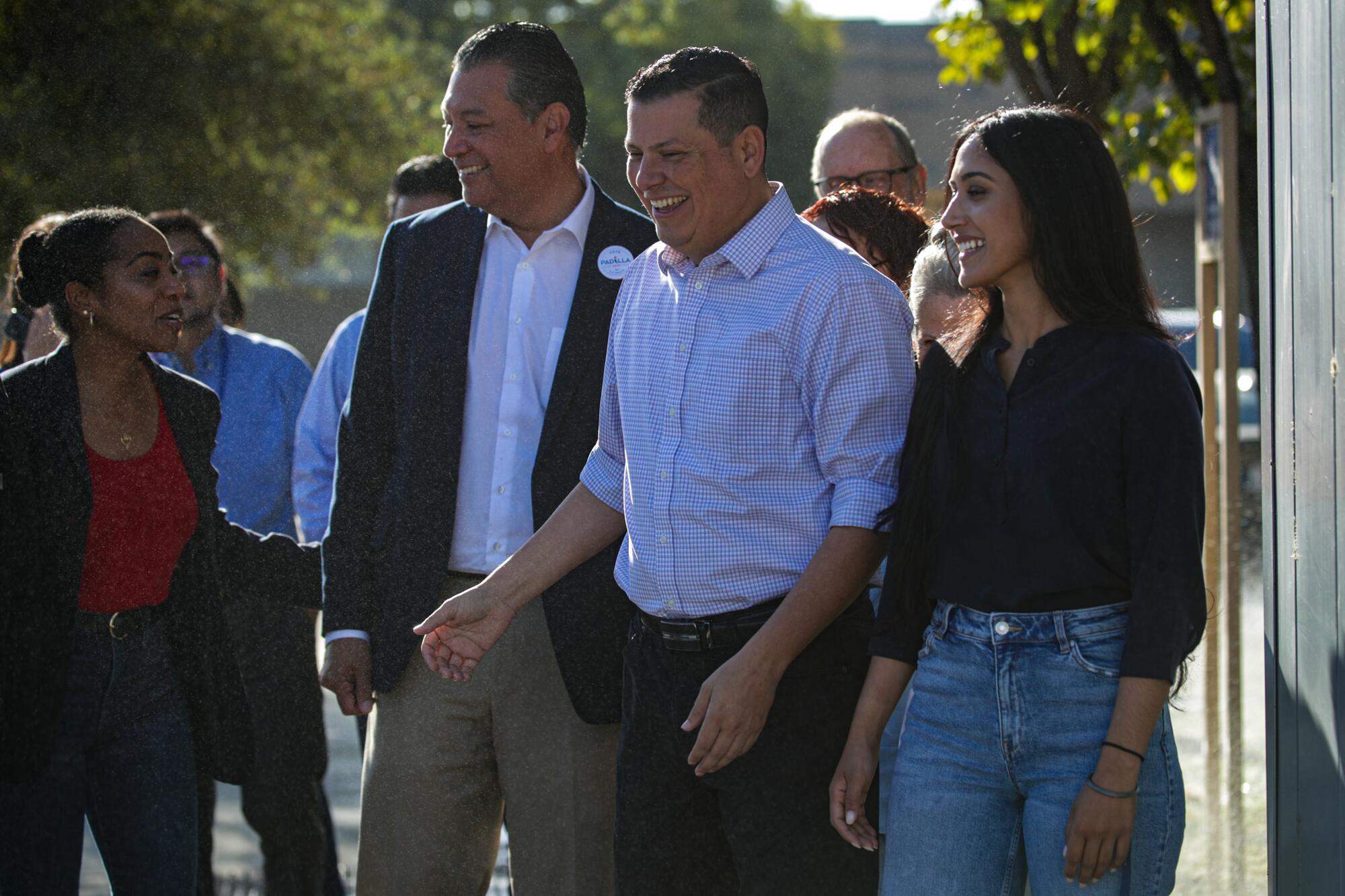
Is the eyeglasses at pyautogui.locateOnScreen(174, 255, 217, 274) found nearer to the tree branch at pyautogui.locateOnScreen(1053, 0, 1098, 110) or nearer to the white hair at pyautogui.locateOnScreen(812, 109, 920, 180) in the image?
the white hair at pyautogui.locateOnScreen(812, 109, 920, 180)

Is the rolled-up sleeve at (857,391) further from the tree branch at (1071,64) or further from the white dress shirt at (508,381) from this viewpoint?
the tree branch at (1071,64)

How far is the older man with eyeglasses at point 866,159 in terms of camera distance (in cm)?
439

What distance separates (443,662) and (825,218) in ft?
4.18

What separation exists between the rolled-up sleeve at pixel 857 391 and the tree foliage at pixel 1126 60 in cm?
356

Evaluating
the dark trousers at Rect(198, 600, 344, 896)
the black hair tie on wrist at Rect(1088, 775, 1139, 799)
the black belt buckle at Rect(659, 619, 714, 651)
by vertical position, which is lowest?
the dark trousers at Rect(198, 600, 344, 896)

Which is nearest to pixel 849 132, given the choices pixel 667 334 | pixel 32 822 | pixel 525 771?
pixel 667 334

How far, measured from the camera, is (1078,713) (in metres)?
2.29

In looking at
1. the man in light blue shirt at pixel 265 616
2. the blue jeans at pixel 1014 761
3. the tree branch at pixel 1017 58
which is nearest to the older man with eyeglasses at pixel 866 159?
the man in light blue shirt at pixel 265 616

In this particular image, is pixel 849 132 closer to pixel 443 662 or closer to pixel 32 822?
pixel 443 662

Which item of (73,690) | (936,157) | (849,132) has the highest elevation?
(936,157)

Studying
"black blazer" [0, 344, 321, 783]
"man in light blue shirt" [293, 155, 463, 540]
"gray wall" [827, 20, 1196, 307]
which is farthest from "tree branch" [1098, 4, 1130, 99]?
"gray wall" [827, 20, 1196, 307]

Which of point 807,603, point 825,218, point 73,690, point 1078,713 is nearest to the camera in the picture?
point 1078,713

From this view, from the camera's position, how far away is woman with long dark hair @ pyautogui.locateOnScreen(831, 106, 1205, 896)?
2.24m

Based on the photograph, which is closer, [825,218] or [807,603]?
[807,603]
